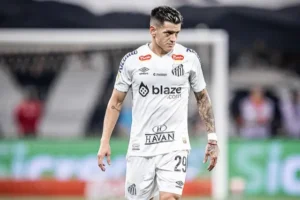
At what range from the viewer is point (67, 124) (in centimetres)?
2191

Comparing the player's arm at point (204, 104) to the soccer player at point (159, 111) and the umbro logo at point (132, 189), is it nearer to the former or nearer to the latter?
the soccer player at point (159, 111)

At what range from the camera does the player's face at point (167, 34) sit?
9.16 meters

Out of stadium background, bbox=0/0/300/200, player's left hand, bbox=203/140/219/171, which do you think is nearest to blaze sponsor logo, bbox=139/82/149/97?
player's left hand, bbox=203/140/219/171

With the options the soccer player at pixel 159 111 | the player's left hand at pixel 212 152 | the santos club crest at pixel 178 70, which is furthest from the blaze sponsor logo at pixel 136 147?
the santos club crest at pixel 178 70

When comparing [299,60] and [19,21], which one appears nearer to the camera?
[19,21]

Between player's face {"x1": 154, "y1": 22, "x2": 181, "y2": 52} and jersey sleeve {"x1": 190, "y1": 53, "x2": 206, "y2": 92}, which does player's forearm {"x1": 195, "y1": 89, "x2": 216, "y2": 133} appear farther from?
player's face {"x1": 154, "y1": 22, "x2": 181, "y2": 52}

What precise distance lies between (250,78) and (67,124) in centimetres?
437

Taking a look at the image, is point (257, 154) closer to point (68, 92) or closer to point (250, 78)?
point (250, 78)

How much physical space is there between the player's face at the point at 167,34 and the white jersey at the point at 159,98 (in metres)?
0.12

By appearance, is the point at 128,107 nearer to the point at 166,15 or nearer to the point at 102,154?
the point at 102,154

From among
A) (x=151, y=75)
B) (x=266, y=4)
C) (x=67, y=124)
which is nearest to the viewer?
(x=151, y=75)

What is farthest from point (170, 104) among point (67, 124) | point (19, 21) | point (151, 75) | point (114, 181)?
point (67, 124)

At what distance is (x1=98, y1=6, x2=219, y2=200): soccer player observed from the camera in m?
9.22

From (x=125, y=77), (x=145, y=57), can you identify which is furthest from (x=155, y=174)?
(x=145, y=57)
